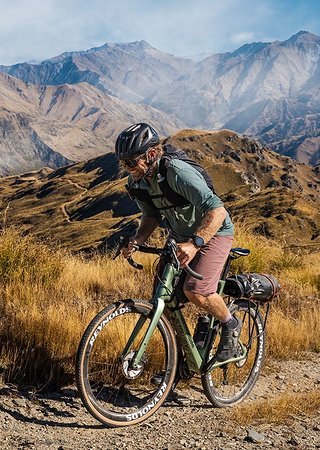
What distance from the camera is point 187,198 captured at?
4.49 metres

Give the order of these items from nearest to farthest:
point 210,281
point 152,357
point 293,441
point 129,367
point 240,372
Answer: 1. point 293,441
2. point 129,367
3. point 210,281
4. point 152,357
5. point 240,372

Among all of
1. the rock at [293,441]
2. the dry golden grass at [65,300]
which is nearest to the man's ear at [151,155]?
the dry golden grass at [65,300]

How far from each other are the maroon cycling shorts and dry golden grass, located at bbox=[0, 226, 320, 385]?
1.77 metres

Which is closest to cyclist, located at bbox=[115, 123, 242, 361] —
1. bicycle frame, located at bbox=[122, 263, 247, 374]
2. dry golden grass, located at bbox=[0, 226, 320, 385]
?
bicycle frame, located at bbox=[122, 263, 247, 374]

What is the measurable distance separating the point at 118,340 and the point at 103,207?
16808cm

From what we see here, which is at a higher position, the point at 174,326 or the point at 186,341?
the point at 174,326

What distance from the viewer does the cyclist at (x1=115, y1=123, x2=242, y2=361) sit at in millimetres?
4441

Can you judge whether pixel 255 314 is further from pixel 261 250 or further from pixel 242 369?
pixel 261 250

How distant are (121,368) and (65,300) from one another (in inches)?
105

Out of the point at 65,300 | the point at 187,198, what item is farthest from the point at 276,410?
the point at 65,300

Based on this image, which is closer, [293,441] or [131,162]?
[293,441]

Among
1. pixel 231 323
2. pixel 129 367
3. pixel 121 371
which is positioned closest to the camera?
pixel 129 367

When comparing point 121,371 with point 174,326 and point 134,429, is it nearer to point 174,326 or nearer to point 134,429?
point 134,429

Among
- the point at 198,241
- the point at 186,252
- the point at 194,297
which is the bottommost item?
the point at 194,297
